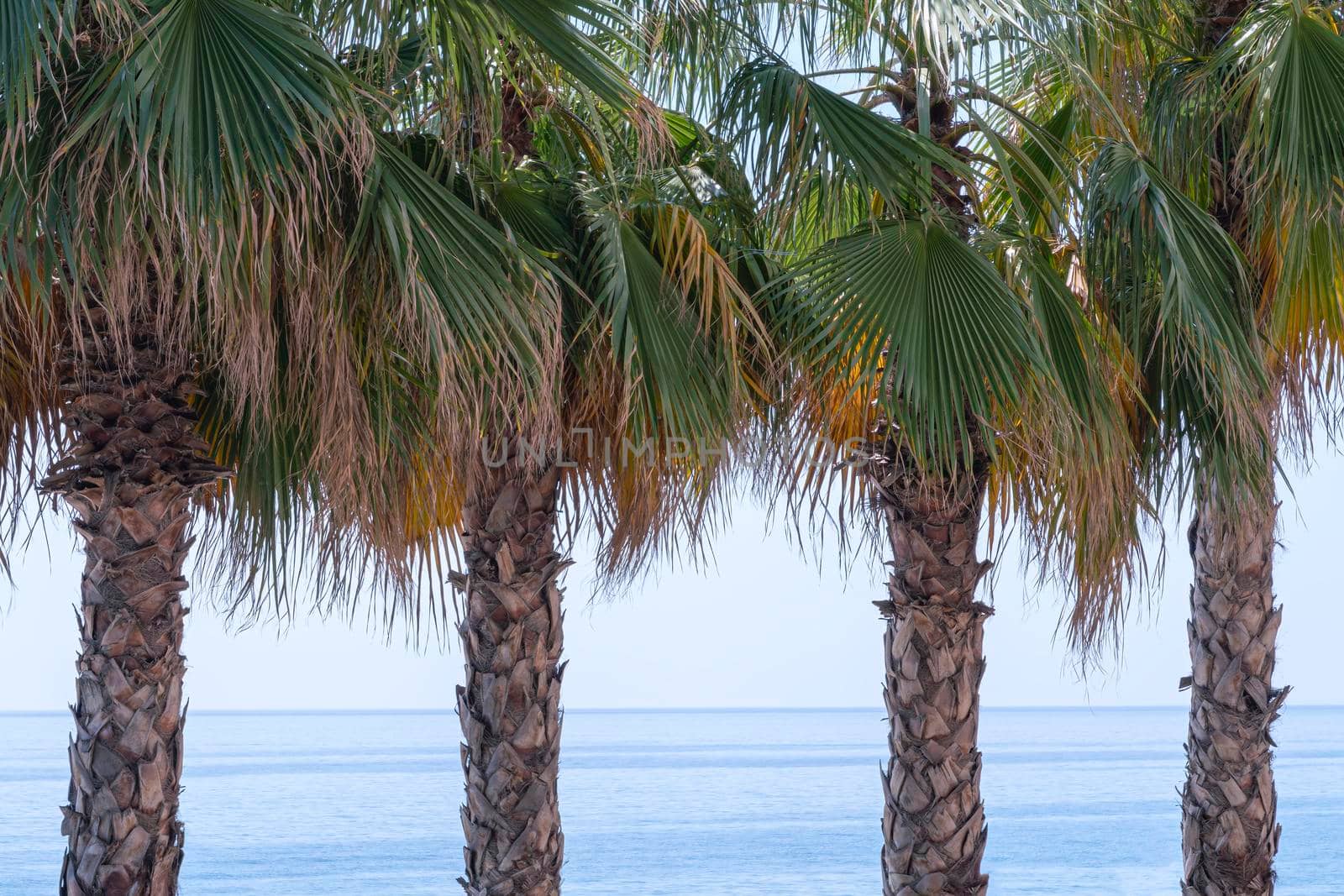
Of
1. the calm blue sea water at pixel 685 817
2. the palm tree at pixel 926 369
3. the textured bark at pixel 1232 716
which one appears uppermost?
the palm tree at pixel 926 369

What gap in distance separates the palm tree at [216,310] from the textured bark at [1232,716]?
3859 millimetres

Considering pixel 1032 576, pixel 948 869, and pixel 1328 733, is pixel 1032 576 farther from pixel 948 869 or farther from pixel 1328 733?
pixel 1328 733

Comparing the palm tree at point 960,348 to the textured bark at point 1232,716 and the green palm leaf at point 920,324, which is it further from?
the textured bark at point 1232,716

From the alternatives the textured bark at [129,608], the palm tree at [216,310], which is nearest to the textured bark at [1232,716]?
the palm tree at [216,310]

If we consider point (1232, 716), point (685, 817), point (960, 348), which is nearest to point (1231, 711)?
point (1232, 716)

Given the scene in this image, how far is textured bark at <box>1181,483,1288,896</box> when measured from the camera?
6.25m

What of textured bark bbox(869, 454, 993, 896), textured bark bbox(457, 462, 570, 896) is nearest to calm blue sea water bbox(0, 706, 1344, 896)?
textured bark bbox(457, 462, 570, 896)

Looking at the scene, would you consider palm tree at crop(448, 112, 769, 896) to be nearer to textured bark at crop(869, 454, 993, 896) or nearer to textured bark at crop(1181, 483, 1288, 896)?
textured bark at crop(869, 454, 993, 896)

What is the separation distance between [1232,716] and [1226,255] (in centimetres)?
236

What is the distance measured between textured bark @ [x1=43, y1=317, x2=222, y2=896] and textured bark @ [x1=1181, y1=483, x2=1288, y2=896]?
4505 mm

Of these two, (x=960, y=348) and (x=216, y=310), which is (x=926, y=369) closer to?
(x=960, y=348)

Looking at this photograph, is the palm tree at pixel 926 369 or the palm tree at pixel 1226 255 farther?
the palm tree at pixel 1226 255

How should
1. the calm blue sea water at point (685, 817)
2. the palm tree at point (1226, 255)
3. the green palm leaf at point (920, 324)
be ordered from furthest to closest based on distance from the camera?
the calm blue sea water at point (685, 817) < the palm tree at point (1226, 255) < the green palm leaf at point (920, 324)

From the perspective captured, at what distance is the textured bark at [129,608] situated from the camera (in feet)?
13.9
